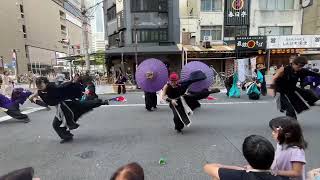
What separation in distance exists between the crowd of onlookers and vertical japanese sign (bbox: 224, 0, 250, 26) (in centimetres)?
2230

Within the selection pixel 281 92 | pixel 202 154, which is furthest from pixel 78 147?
pixel 281 92

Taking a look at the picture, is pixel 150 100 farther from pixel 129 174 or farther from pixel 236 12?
pixel 236 12

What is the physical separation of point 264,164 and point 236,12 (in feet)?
75.8

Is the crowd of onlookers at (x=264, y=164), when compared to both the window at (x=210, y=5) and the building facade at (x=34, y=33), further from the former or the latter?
the building facade at (x=34, y=33)

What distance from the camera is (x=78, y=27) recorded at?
8481 centimetres

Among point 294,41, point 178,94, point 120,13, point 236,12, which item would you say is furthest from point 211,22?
point 178,94

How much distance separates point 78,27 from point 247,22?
6852cm

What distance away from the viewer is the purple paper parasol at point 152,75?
7.99 metres

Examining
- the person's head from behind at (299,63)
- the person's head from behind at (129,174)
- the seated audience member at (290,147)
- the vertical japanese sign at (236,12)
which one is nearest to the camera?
the person's head from behind at (129,174)

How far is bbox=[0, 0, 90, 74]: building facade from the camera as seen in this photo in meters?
44.3

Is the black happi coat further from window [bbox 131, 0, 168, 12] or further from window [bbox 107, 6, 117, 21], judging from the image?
window [bbox 107, 6, 117, 21]

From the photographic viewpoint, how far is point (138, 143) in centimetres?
614

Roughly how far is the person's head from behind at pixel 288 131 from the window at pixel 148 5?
22716 mm

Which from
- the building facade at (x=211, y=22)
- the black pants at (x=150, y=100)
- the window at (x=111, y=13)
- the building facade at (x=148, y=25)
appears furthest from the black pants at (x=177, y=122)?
the window at (x=111, y=13)
